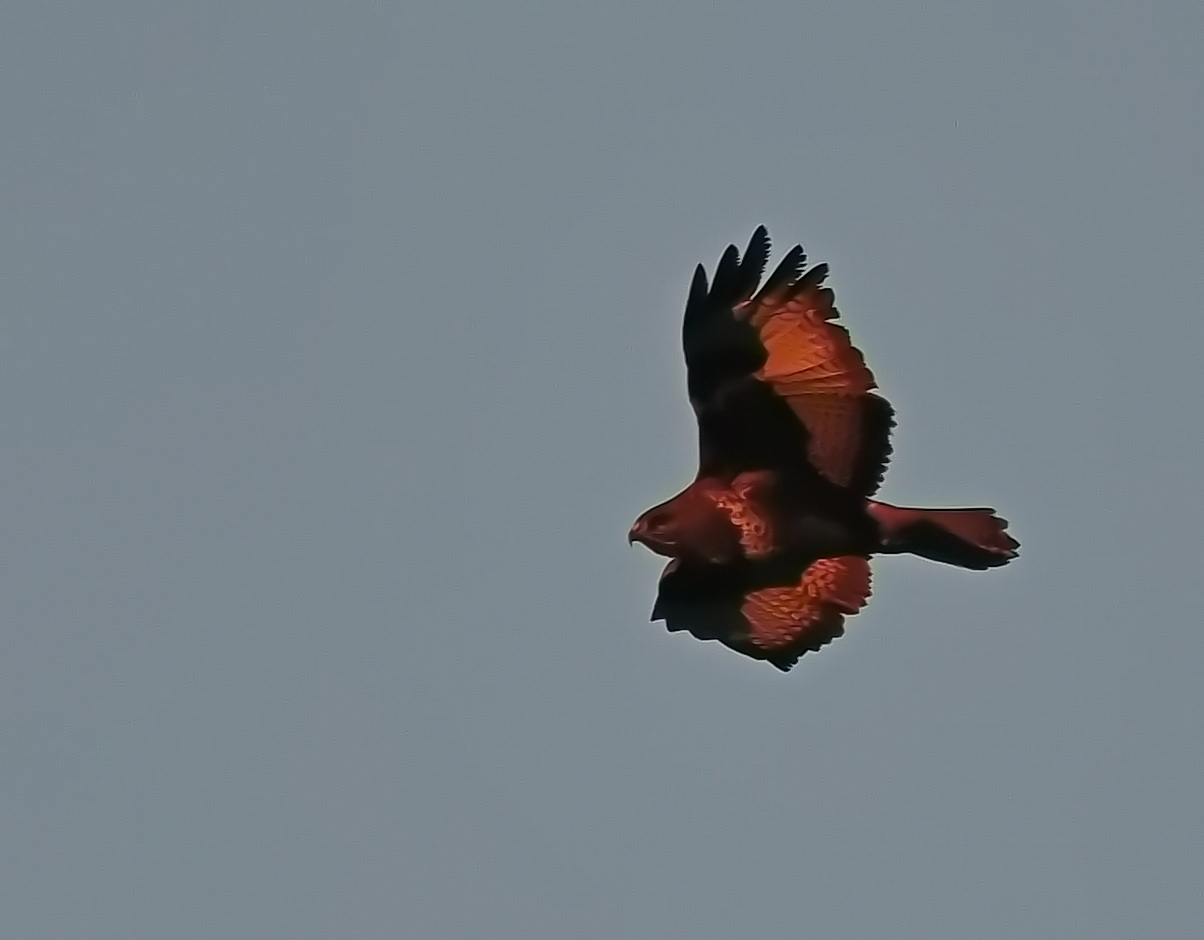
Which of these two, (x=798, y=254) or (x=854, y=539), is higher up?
(x=798, y=254)

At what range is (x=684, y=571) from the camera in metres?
11.6

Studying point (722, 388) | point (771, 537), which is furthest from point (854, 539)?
point (722, 388)

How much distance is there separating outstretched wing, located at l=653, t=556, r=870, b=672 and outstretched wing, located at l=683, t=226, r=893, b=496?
1.11 metres

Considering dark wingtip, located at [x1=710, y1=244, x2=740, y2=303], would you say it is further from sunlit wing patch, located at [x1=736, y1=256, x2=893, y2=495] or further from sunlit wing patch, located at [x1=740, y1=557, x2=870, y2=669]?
sunlit wing patch, located at [x1=740, y1=557, x2=870, y2=669]

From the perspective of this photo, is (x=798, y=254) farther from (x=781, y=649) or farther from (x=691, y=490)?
(x=781, y=649)

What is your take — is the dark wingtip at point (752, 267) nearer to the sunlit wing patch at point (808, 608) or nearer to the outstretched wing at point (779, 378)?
the outstretched wing at point (779, 378)

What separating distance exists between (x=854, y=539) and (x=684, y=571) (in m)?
Answer: 1.01

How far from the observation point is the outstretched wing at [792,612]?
12258 millimetres

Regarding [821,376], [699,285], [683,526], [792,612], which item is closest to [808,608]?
[792,612]

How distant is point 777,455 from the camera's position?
11.4 metres

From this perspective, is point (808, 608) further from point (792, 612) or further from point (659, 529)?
point (659, 529)

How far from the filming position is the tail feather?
11078 millimetres

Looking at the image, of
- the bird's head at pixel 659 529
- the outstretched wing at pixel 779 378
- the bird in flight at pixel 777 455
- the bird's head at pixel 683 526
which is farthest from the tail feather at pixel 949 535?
the bird's head at pixel 659 529

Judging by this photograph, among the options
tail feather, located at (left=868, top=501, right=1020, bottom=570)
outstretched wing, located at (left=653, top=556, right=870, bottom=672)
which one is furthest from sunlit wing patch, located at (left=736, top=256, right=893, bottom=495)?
outstretched wing, located at (left=653, top=556, right=870, bottom=672)
